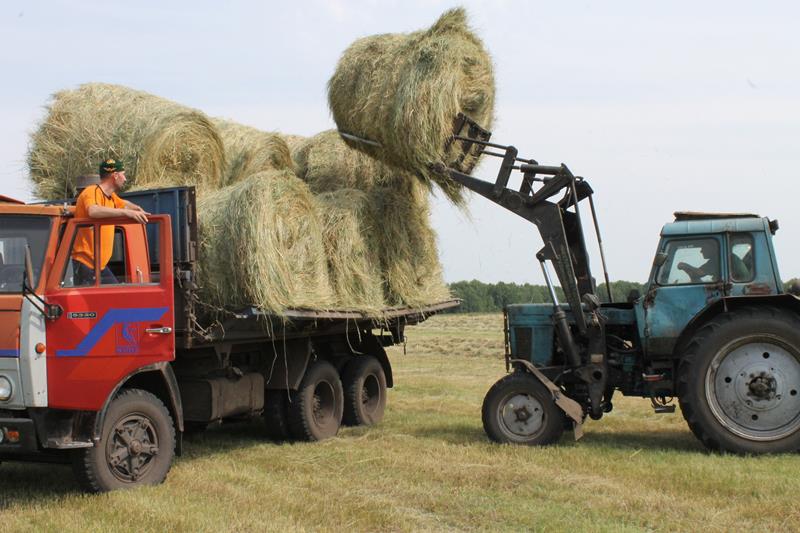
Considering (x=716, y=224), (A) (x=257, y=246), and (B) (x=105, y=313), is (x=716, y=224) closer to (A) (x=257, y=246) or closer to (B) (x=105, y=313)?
(A) (x=257, y=246)

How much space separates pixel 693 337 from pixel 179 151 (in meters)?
5.60

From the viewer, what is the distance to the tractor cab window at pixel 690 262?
9.35 meters

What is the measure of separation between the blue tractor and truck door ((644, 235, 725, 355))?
10 millimetres

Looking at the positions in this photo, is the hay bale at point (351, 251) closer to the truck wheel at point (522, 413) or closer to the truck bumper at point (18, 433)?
the truck wheel at point (522, 413)

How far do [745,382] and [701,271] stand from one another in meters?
1.17

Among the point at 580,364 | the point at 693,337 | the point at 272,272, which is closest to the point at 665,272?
the point at 693,337

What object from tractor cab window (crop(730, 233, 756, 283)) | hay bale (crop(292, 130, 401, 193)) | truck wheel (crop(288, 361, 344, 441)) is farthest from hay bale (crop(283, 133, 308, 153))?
tractor cab window (crop(730, 233, 756, 283))

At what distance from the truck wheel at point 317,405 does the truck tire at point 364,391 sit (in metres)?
0.37

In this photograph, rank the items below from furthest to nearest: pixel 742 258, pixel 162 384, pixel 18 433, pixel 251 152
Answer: pixel 251 152 → pixel 742 258 → pixel 162 384 → pixel 18 433

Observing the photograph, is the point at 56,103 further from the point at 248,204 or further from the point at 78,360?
the point at 78,360

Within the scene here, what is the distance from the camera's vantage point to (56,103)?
10.3 meters

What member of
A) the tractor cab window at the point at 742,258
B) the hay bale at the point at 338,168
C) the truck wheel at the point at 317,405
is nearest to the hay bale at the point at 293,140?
the hay bale at the point at 338,168

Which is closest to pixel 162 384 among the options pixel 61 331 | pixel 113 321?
pixel 113 321

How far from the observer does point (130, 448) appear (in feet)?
24.2
